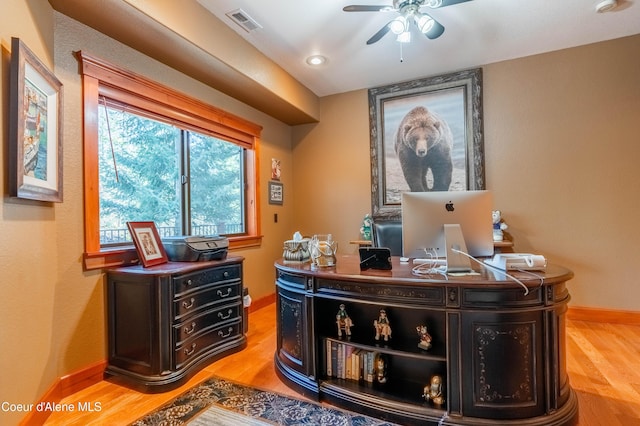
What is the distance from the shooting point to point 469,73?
3629 mm


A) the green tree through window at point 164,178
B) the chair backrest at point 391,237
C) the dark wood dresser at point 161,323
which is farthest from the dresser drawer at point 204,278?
the chair backrest at point 391,237

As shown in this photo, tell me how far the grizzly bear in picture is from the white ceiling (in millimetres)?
564

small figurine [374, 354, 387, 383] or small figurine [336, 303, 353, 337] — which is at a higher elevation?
small figurine [336, 303, 353, 337]

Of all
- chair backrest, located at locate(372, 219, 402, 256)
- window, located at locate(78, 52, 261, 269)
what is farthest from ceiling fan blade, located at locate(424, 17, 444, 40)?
window, located at locate(78, 52, 261, 269)

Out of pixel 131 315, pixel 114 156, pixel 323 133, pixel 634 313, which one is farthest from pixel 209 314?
pixel 634 313

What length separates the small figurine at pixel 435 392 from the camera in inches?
65.9

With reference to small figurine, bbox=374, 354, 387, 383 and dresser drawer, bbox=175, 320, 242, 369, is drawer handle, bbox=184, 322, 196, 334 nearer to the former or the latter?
dresser drawer, bbox=175, 320, 242, 369

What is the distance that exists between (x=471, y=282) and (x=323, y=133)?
132 inches

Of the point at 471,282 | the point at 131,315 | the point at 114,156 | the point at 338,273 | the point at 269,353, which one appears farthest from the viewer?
the point at 269,353

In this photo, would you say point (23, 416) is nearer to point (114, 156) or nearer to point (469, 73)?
point (114, 156)

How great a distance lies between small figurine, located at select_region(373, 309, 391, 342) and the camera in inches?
73.9

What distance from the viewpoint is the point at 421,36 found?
2979 mm

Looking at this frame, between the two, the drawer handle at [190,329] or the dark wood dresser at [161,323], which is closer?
the dark wood dresser at [161,323]

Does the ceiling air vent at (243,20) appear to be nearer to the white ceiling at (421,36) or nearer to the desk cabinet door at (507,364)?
the white ceiling at (421,36)
